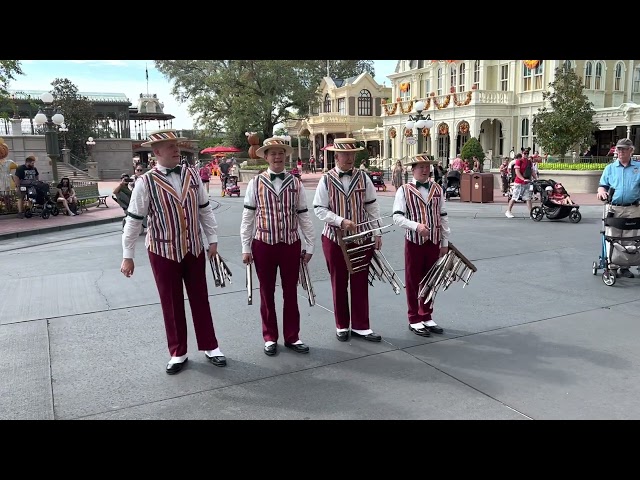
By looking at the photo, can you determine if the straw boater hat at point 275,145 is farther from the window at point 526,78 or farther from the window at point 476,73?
the window at point 476,73

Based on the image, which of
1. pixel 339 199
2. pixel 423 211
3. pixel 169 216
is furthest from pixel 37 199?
pixel 423 211

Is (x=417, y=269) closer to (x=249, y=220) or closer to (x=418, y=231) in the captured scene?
(x=418, y=231)

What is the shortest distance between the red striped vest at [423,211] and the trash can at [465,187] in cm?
1430

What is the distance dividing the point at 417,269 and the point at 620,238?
3463 millimetres

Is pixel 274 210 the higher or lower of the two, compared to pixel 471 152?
lower

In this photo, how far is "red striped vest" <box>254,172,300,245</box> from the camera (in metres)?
4.85

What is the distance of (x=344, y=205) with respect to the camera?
16.9 feet


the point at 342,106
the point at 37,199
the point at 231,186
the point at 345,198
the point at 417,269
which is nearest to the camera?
the point at 345,198

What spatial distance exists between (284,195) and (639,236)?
16.5 ft

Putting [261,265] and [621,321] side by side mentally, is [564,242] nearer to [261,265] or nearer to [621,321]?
[621,321]

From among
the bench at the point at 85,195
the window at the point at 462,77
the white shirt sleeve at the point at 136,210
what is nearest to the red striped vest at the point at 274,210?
the white shirt sleeve at the point at 136,210

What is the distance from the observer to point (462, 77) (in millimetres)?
35750

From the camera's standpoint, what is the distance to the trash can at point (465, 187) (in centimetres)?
1905
